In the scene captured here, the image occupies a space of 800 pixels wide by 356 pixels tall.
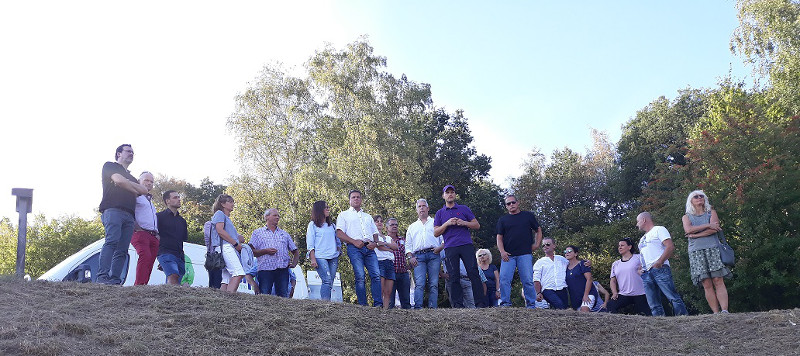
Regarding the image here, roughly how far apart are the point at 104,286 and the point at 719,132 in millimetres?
17833

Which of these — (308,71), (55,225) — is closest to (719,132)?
(308,71)

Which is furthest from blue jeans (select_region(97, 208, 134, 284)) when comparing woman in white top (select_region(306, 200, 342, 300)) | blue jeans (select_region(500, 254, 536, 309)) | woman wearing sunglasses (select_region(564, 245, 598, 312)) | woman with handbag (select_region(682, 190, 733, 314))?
woman with handbag (select_region(682, 190, 733, 314))

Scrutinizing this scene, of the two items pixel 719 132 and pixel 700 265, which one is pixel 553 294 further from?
pixel 719 132

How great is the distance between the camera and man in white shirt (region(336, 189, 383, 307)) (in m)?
10.1

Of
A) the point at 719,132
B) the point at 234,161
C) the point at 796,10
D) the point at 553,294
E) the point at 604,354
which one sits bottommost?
the point at 604,354

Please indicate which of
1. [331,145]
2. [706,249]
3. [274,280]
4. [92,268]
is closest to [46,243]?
[331,145]

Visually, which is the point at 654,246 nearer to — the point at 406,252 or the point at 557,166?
the point at 406,252

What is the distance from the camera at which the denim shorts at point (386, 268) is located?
11.0 metres

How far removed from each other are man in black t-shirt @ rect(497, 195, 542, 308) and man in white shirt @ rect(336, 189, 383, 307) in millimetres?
1830

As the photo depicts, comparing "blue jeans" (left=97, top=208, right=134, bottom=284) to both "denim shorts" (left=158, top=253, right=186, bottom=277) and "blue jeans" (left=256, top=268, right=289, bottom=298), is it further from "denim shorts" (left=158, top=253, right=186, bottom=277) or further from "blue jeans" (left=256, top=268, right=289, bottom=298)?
"blue jeans" (left=256, top=268, right=289, bottom=298)

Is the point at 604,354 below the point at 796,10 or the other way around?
below

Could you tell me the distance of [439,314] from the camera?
838cm

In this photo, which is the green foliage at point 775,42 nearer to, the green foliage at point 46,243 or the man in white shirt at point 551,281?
the man in white shirt at point 551,281

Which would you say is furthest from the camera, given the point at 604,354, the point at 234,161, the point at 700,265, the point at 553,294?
the point at 234,161
